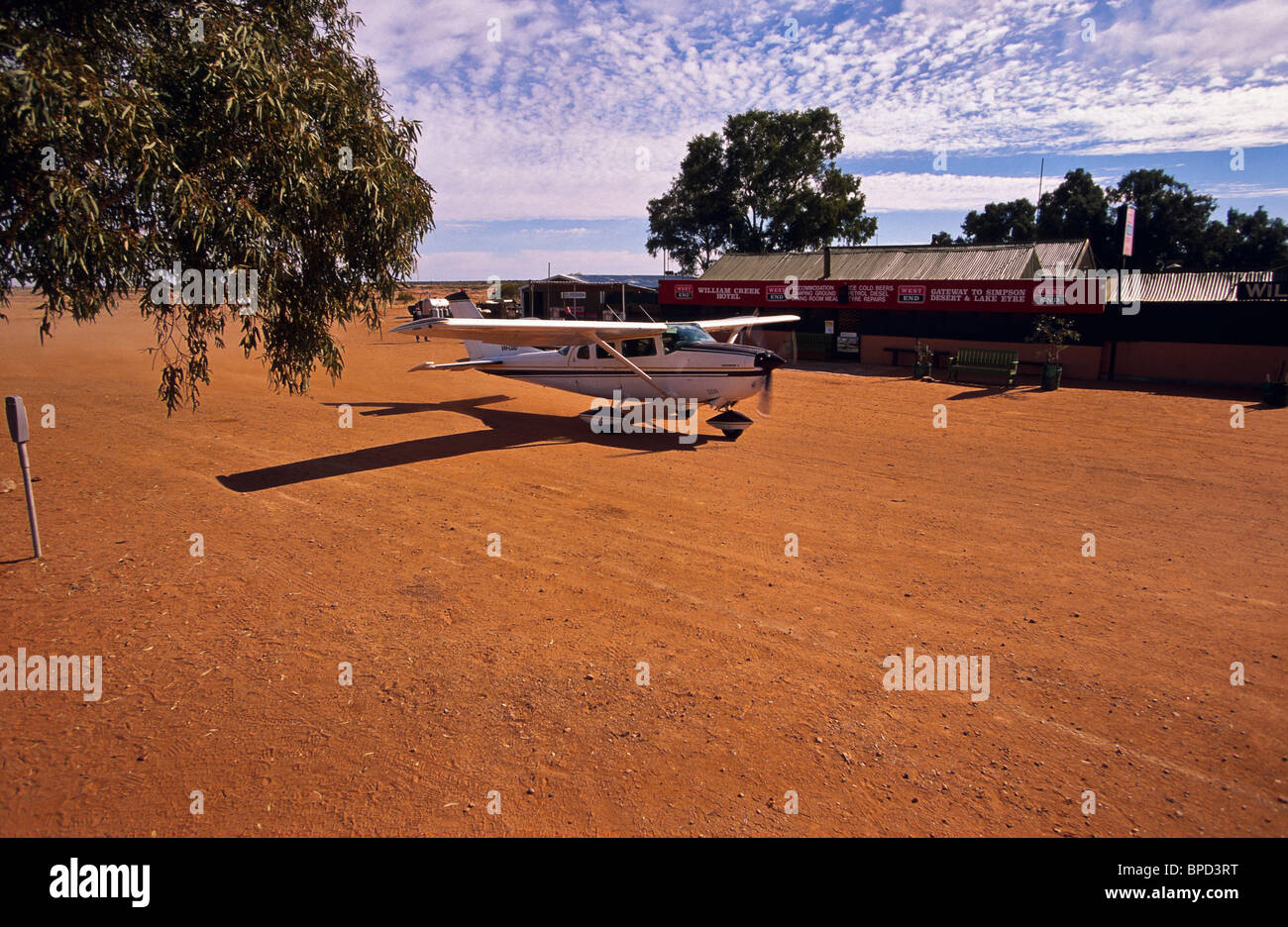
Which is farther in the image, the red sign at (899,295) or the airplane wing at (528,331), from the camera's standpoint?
the red sign at (899,295)

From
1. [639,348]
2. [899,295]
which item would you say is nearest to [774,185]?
[899,295]

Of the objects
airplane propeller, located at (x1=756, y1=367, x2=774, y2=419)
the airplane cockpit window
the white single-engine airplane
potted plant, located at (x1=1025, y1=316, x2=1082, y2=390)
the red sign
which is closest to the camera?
the white single-engine airplane

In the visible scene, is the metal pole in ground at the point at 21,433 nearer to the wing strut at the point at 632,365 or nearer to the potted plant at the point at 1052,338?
the wing strut at the point at 632,365

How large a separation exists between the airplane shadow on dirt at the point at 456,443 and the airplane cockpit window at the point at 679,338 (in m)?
2.15

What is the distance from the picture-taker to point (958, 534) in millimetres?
9172

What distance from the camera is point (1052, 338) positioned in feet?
76.4

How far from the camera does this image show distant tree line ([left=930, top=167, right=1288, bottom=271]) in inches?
2092

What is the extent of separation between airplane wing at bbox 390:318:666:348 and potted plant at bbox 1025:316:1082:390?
1518 cm

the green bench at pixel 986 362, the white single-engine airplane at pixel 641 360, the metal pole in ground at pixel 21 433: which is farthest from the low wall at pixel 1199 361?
the metal pole in ground at pixel 21 433

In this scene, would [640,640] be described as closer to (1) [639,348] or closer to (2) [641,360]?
(2) [641,360]

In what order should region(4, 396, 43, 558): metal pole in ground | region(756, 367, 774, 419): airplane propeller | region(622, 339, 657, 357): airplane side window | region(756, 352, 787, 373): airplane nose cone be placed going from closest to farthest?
region(4, 396, 43, 558): metal pole in ground < region(756, 352, 787, 373): airplane nose cone < region(756, 367, 774, 419): airplane propeller < region(622, 339, 657, 357): airplane side window

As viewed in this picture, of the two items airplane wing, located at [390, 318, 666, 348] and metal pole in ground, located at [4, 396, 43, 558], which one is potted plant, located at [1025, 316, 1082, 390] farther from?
metal pole in ground, located at [4, 396, 43, 558]

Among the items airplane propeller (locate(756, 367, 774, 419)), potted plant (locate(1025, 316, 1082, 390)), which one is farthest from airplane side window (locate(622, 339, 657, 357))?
potted plant (locate(1025, 316, 1082, 390))

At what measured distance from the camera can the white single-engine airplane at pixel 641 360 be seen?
1402 centimetres
